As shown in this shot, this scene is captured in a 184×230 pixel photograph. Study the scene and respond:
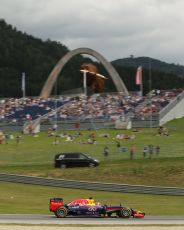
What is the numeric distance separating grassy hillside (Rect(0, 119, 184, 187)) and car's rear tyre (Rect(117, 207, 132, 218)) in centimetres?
1413

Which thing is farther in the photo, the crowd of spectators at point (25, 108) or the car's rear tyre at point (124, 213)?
the crowd of spectators at point (25, 108)

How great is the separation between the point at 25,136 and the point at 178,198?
3002cm

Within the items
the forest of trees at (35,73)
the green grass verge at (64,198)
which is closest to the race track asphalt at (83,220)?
the green grass verge at (64,198)

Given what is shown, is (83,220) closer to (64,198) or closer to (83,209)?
(83,209)

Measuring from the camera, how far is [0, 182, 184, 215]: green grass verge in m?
26.9

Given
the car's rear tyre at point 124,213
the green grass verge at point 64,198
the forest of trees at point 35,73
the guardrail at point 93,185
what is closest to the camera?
the car's rear tyre at point 124,213

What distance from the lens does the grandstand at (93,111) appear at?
65.1 metres

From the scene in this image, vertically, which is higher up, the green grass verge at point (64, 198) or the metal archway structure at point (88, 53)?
the metal archway structure at point (88, 53)

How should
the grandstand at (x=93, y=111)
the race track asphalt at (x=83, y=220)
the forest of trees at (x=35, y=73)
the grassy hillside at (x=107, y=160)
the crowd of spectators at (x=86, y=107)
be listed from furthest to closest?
the forest of trees at (x=35, y=73) < the crowd of spectators at (x=86, y=107) < the grandstand at (x=93, y=111) < the grassy hillside at (x=107, y=160) < the race track asphalt at (x=83, y=220)

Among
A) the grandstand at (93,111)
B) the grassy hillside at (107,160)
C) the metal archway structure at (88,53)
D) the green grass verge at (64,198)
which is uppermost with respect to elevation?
the metal archway structure at (88,53)

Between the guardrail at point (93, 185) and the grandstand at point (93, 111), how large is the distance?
25578 mm

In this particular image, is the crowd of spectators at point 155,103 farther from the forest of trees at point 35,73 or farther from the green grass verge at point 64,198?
the forest of trees at point 35,73

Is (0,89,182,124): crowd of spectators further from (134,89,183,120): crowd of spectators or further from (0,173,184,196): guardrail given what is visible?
(0,173,184,196): guardrail

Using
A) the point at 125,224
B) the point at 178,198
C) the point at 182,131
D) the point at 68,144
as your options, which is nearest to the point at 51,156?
the point at 68,144
